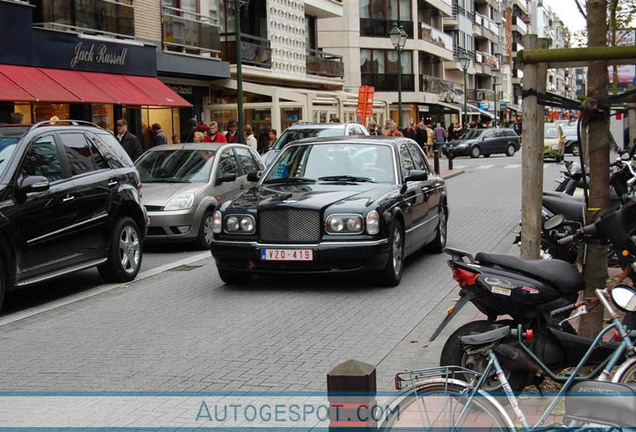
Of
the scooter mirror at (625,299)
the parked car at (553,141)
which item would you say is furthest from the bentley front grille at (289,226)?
the parked car at (553,141)

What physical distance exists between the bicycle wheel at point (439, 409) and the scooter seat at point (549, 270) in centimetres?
147

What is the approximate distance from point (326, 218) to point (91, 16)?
53.9 ft

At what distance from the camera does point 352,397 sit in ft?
12.0

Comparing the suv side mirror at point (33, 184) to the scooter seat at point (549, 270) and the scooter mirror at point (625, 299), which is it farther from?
the scooter mirror at point (625, 299)

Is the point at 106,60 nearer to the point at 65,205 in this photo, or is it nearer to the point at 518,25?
the point at 65,205

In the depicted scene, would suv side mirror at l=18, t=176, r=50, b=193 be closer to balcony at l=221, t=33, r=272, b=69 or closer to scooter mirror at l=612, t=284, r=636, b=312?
scooter mirror at l=612, t=284, r=636, b=312

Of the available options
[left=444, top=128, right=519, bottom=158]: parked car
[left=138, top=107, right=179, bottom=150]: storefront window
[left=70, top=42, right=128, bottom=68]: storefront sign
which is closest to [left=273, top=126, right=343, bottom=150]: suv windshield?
[left=70, top=42, right=128, bottom=68]: storefront sign

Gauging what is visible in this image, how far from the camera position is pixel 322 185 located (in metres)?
10.6

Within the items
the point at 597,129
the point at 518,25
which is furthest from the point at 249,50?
the point at 518,25

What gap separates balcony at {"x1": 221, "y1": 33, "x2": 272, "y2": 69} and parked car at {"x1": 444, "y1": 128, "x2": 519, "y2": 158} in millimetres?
16341

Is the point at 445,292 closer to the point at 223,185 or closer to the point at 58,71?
the point at 223,185

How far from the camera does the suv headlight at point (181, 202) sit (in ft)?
43.5

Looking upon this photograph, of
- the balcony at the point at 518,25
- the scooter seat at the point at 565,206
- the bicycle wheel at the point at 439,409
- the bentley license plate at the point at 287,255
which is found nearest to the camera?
the bicycle wheel at the point at 439,409

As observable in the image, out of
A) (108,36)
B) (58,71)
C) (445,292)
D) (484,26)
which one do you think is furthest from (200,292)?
(484,26)
